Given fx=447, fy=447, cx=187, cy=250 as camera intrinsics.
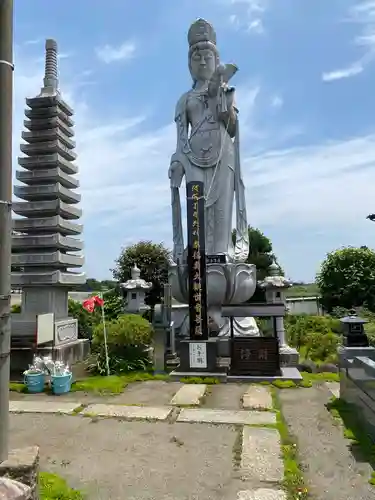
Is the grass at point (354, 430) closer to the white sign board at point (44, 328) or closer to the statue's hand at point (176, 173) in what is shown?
the white sign board at point (44, 328)

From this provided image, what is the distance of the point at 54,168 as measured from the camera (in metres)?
11.4

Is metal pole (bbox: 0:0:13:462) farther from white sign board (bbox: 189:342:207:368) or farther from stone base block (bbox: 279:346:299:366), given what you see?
stone base block (bbox: 279:346:299:366)

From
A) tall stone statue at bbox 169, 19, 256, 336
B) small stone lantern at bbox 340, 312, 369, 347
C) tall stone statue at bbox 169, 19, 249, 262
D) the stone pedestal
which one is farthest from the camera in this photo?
tall stone statue at bbox 169, 19, 249, 262

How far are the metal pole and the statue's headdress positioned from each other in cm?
1164

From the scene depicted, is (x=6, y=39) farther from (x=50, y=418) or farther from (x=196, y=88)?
(x=196, y=88)

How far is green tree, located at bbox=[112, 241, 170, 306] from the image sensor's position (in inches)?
923

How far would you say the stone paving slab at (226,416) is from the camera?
221 inches

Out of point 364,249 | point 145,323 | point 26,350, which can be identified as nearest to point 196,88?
point 145,323

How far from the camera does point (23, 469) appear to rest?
254 cm

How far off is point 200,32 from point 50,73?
15.1 feet

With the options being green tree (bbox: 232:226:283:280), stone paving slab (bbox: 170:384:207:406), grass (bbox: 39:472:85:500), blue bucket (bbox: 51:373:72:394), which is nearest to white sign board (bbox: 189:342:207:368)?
stone paving slab (bbox: 170:384:207:406)

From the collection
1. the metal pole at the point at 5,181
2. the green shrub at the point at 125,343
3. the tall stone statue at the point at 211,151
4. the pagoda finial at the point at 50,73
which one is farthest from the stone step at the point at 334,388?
the pagoda finial at the point at 50,73

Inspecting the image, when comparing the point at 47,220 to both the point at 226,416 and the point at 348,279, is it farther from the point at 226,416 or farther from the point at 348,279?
the point at 348,279

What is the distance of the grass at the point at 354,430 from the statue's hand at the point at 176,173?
799 centimetres
